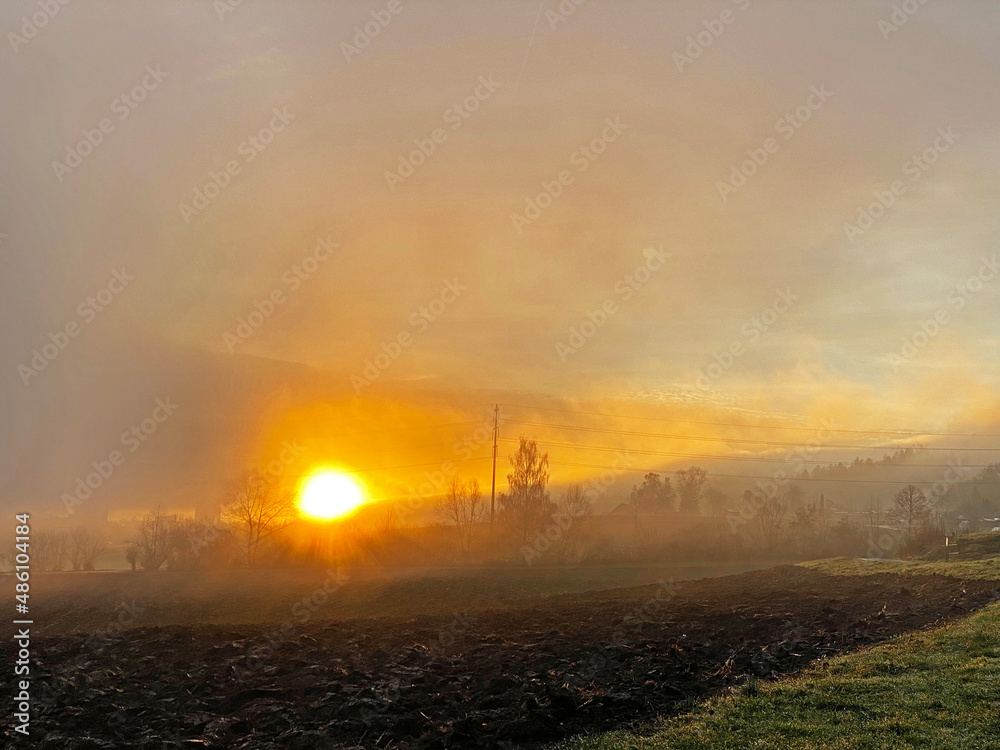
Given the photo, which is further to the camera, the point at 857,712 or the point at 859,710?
the point at 859,710

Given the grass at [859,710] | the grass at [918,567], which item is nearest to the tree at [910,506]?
the grass at [918,567]

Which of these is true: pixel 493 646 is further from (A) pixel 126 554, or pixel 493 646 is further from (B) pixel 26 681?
(A) pixel 126 554

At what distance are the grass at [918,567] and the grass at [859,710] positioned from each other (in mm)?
32702

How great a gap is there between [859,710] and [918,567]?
159 ft

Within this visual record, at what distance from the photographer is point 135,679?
74.0 feet

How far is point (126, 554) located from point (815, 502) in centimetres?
15280

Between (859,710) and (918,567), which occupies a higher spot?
(859,710)

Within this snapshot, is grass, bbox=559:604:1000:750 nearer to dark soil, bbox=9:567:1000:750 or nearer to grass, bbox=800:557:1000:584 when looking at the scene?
dark soil, bbox=9:567:1000:750

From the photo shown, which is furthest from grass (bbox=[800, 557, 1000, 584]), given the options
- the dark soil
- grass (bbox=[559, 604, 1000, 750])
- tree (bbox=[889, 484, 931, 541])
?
tree (bbox=[889, 484, 931, 541])

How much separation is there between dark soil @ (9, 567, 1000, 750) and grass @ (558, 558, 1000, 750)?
57.7 inches

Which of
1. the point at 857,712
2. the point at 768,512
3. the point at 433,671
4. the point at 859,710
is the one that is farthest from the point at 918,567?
the point at 768,512

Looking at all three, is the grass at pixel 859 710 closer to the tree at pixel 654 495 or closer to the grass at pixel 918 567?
the grass at pixel 918 567

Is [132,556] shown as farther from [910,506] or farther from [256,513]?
[910,506]

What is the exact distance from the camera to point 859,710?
1627 cm
